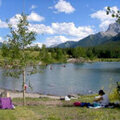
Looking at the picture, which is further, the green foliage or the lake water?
Answer: the lake water

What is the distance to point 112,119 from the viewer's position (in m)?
13.7

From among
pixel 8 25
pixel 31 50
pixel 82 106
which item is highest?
pixel 8 25

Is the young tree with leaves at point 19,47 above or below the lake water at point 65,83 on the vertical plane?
above

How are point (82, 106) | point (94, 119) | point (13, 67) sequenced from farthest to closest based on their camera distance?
point (13, 67)
point (82, 106)
point (94, 119)

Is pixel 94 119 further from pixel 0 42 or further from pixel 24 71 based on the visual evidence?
pixel 0 42

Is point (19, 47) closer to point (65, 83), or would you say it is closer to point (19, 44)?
point (19, 44)

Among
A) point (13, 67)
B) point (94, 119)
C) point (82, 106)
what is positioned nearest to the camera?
point (94, 119)

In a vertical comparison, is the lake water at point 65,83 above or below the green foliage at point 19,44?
below

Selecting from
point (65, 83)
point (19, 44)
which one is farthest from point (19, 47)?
point (65, 83)

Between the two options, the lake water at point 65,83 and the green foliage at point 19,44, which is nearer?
the green foliage at point 19,44

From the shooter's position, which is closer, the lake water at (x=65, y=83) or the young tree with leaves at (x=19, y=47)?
the young tree with leaves at (x=19, y=47)

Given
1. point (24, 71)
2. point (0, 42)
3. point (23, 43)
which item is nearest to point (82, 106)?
point (24, 71)

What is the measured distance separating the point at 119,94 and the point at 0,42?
11083mm

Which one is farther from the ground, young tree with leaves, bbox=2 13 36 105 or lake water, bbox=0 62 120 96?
young tree with leaves, bbox=2 13 36 105
